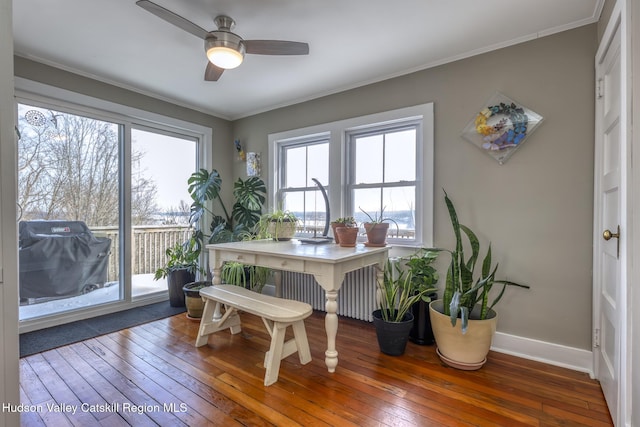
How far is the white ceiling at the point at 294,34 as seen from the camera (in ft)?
5.95

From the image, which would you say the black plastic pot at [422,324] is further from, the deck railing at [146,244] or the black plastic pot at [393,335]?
the deck railing at [146,244]

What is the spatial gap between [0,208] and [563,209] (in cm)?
296

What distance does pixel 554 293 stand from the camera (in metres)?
2.05

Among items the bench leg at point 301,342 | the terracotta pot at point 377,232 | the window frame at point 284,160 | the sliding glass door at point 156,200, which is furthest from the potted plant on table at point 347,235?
the sliding glass door at point 156,200

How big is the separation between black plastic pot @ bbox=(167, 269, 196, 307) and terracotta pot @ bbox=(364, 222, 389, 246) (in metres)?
2.11

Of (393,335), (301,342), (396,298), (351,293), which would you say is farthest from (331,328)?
(351,293)

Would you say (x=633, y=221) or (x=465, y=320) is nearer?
(x=633, y=221)

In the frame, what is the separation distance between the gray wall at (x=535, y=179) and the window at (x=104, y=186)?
2.91m

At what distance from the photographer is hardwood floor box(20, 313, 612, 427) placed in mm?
1514

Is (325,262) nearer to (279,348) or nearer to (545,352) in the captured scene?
(279,348)

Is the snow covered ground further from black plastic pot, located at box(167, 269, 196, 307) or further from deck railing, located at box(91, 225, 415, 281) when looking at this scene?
black plastic pot, located at box(167, 269, 196, 307)

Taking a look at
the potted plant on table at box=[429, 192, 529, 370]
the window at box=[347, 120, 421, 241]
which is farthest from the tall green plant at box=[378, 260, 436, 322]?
the window at box=[347, 120, 421, 241]

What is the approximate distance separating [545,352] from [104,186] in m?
4.05

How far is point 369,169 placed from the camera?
2.94 meters
